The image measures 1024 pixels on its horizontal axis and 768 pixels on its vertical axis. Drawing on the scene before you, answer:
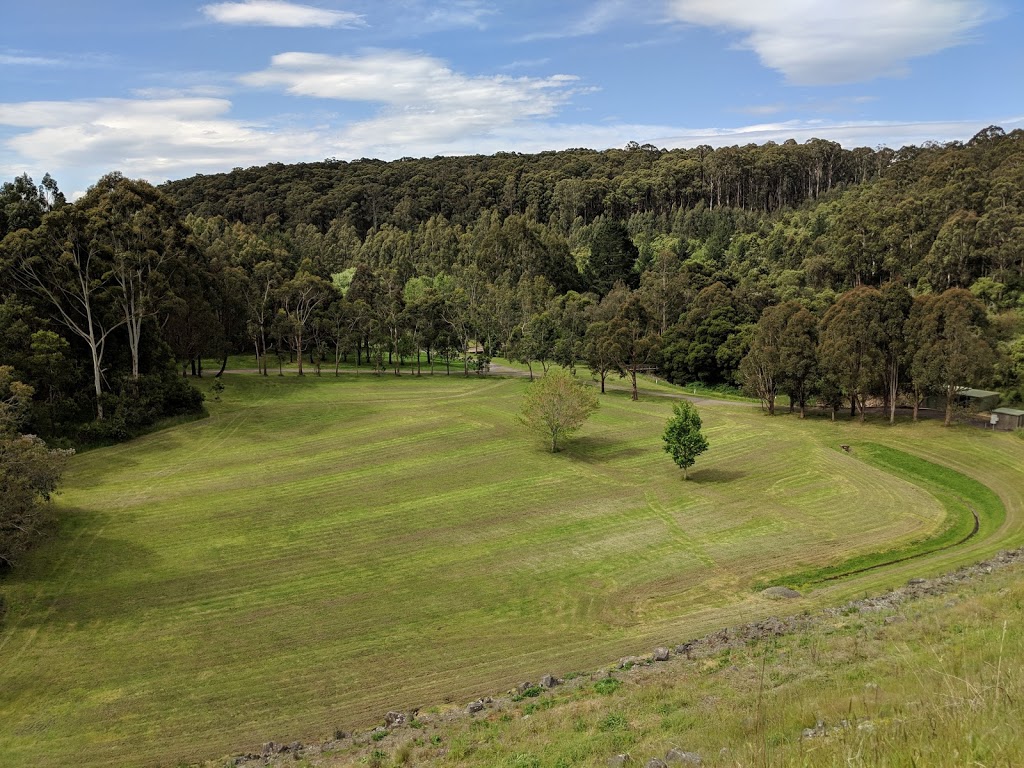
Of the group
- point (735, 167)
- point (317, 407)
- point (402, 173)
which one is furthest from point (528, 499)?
point (402, 173)

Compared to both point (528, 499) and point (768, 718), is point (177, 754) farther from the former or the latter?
point (528, 499)

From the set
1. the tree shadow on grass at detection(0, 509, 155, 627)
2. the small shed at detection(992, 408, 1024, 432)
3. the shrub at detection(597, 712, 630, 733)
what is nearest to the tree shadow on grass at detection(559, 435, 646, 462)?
the small shed at detection(992, 408, 1024, 432)

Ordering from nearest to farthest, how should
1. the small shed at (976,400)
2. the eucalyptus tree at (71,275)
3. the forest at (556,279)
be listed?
the eucalyptus tree at (71,275)
the forest at (556,279)
the small shed at (976,400)

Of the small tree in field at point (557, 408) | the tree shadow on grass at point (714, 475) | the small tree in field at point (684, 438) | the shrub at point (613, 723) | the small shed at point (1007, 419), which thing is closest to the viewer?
the shrub at point (613, 723)

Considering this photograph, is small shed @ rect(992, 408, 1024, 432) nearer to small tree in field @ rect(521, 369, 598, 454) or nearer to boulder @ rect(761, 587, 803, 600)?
small tree in field @ rect(521, 369, 598, 454)

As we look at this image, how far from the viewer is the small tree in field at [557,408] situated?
144 feet

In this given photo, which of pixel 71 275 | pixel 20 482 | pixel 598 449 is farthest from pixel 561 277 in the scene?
pixel 20 482

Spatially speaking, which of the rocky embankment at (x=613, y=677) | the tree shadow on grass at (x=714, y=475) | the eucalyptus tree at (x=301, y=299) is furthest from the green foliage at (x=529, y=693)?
the eucalyptus tree at (x=301, y=299)

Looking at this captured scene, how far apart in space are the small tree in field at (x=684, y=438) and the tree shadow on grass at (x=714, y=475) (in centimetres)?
99

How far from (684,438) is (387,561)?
59.4 feet

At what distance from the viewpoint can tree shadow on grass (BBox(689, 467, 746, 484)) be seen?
3791 centimetres

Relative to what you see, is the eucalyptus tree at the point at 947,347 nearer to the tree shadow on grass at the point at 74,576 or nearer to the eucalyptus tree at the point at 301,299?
the tree shadow on grass at the point at 74,576

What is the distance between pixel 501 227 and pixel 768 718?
4211 inches

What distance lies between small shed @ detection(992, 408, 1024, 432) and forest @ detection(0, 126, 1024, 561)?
249 centimetres
